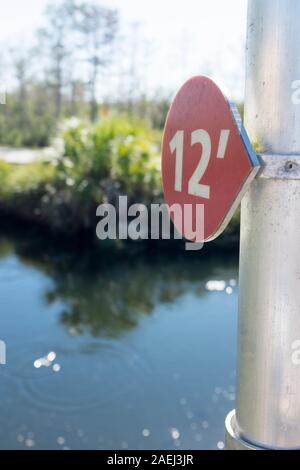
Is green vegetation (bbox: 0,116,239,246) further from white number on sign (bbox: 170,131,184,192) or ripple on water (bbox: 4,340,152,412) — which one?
white number on sign (bbox: 170,131,184,192)

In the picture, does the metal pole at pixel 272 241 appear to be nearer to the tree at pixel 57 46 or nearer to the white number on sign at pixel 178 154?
the white number on sign at pixel 178 154

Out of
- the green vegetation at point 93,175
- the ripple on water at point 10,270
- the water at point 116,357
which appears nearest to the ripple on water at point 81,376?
the water at point 116,357

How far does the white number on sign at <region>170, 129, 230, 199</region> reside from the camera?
2.85 ft

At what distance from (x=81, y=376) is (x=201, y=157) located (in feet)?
A: 14.0

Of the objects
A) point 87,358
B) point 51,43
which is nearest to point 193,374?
point 87,358

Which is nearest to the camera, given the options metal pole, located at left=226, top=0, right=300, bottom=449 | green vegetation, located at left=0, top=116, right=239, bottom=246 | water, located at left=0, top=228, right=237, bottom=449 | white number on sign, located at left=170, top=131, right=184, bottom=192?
metal pole, located at left=226, top=0, right=300, bottom=449

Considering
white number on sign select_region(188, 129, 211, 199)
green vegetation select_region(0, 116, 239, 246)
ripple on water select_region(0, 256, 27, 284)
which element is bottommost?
ripple on water select_region(0, 256, 27, 284)

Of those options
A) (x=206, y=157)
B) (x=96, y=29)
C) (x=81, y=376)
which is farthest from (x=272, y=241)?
(x=96, y=29)

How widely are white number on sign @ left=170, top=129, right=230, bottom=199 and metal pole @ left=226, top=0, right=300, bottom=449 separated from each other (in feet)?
0.17

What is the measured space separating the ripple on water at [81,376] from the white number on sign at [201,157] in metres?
3.76

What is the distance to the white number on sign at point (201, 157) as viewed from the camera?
87cm

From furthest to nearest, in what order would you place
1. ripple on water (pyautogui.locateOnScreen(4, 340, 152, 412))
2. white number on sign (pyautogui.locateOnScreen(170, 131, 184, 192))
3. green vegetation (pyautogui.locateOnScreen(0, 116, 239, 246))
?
green vegetation (pyautogui.locateOnScreen(0, 116, 239, 246)) < ripple on water (pyautogui.locateOnScreen(4, 340, 152, 412)) < white number on sign (pyautogui.locateOnScreen(170, 131, 184, 192))

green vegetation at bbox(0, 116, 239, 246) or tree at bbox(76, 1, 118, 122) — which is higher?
tree at bbox(76, 1, 118, 122)

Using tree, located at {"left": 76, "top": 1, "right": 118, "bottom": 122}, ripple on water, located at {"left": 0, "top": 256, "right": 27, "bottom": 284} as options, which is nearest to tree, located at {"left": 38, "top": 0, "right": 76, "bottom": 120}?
tree, located at {"left": 76, "top": 1, "right": 118, "bottom": 122}
